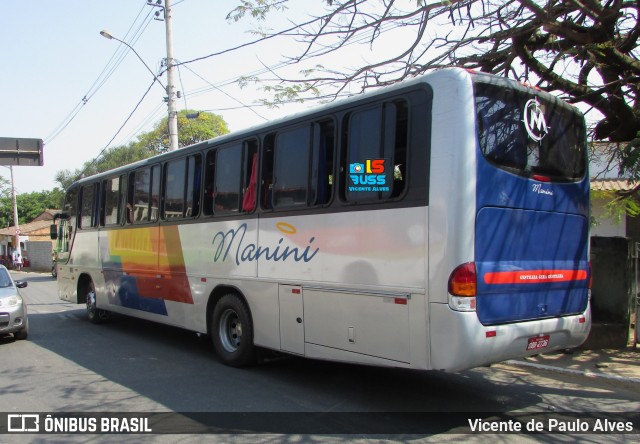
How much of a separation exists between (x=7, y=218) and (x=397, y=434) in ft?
240

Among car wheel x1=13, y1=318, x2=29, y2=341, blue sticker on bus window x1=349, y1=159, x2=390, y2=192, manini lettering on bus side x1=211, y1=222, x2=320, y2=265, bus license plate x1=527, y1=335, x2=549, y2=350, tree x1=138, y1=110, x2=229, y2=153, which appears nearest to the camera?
bus license plate x1=527, y1=335, x2=549, y2=350

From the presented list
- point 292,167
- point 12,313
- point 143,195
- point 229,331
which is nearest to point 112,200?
point 143,195

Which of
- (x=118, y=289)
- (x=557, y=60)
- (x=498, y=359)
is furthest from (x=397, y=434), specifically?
(x=118, y=289)

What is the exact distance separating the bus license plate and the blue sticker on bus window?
6.71 ft

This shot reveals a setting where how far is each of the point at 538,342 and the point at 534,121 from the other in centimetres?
226

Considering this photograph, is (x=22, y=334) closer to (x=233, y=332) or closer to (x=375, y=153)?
(x=233, y=332)

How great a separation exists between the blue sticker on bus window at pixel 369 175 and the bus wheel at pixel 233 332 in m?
2.61

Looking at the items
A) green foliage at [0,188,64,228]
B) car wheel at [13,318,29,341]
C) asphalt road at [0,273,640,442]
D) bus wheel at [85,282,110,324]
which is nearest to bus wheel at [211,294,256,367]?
asphalt road at [0,273,640,442]

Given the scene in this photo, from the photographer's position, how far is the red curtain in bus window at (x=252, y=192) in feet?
22.9

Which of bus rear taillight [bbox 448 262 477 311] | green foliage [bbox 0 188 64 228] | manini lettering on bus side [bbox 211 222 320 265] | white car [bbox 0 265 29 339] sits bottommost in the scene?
white car [bbox 0 265 29 339]

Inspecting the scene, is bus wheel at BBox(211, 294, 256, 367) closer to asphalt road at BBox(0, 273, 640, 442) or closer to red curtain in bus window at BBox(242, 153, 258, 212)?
asphalt road at BBox(0, 273, 640, 442)

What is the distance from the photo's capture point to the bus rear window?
4.90 m

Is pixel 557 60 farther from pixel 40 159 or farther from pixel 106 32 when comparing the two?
pixel 40 159

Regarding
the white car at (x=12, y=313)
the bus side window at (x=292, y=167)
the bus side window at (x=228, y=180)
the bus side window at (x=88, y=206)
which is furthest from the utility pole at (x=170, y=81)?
the bus side window at (x=292, y=167)
